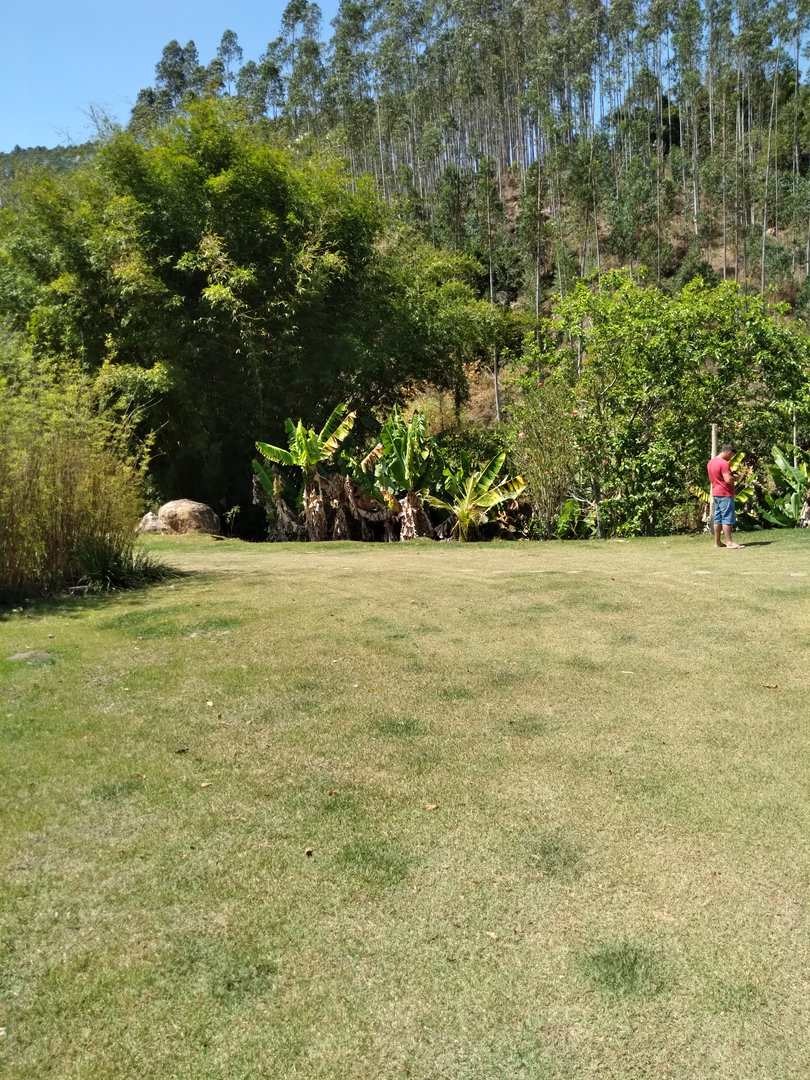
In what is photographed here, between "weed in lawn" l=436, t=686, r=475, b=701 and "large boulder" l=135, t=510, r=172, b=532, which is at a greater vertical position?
"large boulder" l=135, t=510, r=172, b=532

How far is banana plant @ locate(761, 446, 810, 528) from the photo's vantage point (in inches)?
538

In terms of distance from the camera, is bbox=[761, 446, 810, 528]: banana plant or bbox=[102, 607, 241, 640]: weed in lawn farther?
bbox=[761, 446, 810, 528]: banana plant

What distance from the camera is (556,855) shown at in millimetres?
3396

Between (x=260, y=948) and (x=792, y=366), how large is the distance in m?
13.4

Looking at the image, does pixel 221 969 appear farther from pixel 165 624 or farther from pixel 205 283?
pixel 205 283

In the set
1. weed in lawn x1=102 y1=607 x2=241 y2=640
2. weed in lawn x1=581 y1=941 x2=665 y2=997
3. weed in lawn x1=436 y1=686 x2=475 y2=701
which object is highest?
weed in lawn x1=102 y1=607 x2=241 y2=640

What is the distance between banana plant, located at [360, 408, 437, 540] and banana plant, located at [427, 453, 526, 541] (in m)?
0.32

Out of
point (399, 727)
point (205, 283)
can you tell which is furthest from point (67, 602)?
point (205, 283)

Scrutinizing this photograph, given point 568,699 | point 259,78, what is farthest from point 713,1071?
point 259,78

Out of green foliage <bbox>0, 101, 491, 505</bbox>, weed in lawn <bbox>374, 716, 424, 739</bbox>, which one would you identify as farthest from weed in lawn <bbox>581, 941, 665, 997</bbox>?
green foliage <bbox>0, 101, 491, 505</bbox>

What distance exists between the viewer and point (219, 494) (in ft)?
62.4

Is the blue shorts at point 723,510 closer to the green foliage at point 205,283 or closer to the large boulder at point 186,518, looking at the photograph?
the large boulder at point 186,518

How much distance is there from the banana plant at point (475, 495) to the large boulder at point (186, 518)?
426 centimetres

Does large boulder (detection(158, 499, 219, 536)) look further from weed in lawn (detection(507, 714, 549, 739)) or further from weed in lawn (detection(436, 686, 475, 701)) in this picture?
weed in lawn (detection(507, 714, 549, 739))
